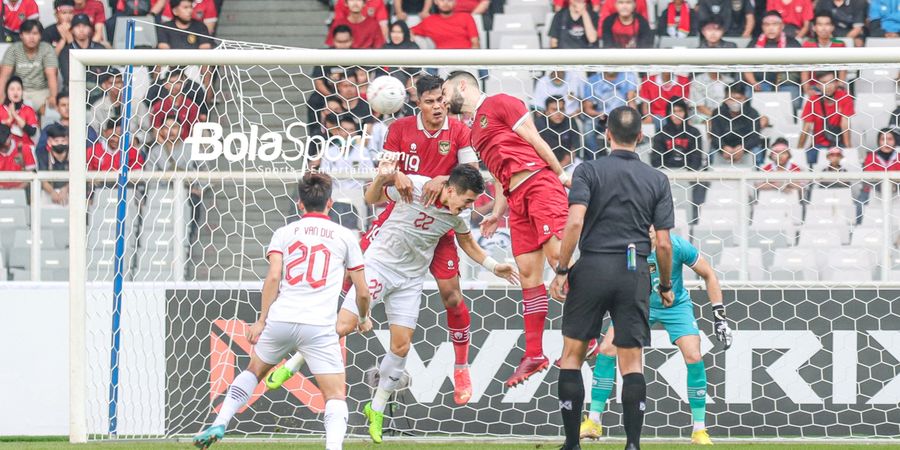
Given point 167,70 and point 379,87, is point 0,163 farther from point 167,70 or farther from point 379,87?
point 379,87

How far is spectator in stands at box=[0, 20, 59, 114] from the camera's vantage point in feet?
42.1

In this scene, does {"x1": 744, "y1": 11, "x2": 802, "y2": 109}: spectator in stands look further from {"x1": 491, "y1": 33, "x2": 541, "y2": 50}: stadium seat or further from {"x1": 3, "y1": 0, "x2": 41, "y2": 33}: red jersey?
{"x1": 3, "y1": 0, "x2": 41, "y2": 33}: red jersey

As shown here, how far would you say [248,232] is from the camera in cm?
973

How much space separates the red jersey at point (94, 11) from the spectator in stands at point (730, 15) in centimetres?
658

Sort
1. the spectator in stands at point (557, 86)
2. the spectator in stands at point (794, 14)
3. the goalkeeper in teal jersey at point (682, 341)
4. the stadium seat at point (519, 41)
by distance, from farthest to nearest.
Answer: the stadium seat at point (519, 41) → the spectator in stands at point (794, 14) → the spectator in stands at point (557, 86) → the goalkeeper in teal jersey at point (682, 341)

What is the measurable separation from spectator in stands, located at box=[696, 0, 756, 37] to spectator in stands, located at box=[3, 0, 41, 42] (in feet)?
24.2

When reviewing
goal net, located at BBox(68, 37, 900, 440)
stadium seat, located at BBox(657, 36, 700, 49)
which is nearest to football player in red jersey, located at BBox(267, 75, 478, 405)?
goal net, located at BBox(68, 37, 900, 440)

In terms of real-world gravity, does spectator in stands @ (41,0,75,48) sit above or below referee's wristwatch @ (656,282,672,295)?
above

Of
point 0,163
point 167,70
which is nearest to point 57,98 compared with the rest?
point 0,163

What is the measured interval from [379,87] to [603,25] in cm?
544

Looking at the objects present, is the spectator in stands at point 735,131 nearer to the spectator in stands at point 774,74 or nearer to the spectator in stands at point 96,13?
the spectator in stands at point 774,74

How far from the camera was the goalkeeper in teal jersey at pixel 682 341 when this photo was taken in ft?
28.0

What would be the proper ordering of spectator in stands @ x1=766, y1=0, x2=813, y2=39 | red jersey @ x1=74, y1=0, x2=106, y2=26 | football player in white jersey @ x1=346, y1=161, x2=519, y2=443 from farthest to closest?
red jersey @ x1=74, y1=0, x2=106, y2=26 < spectator in stands @ x1=766, y1=0, x2=813, y2=39 < football player in white jersey @ x1=346, y1=161, x2=519, y2=443

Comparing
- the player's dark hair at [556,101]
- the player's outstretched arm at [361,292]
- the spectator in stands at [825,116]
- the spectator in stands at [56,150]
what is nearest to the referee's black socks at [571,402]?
the player's outstretched arm at [361,292]
